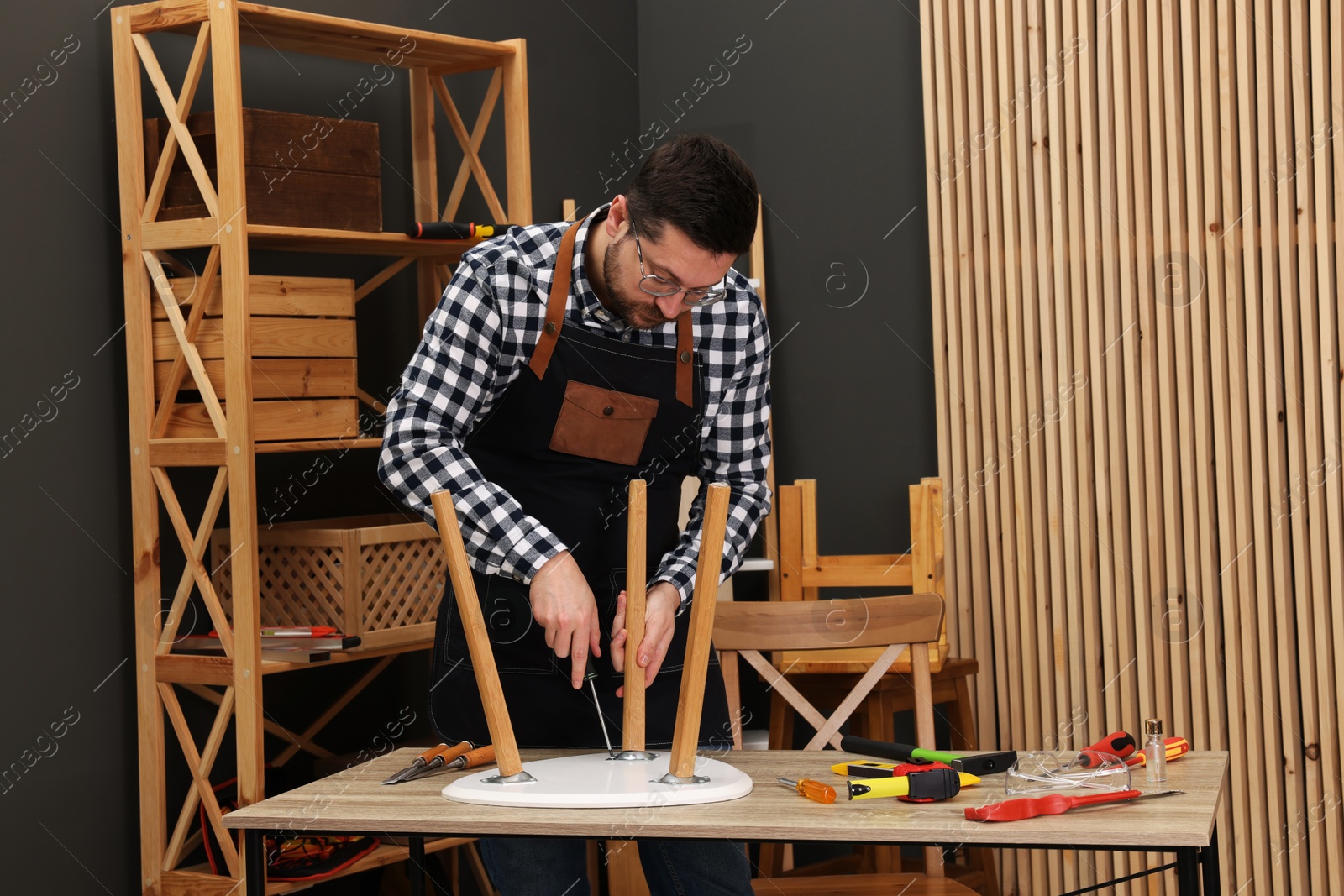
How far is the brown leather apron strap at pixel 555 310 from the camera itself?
2.06 meters

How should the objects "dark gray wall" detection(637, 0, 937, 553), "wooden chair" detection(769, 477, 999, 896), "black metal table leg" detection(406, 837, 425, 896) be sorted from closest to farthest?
"black metal table leg" detection(406, 837, 425, 896)
"wooden chair" detection(769, 477, 999, 896)
"dark gray wall" detection(637, 0, 937, 553)

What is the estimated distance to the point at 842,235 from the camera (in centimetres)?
421

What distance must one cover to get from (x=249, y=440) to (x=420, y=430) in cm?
93

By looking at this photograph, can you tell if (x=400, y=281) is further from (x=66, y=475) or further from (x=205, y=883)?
(x=205, y=883)

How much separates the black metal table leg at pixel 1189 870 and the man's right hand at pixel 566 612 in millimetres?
777

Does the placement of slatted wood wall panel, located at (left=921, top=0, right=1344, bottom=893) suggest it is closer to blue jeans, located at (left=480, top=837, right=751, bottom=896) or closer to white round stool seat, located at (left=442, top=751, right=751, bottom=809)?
blue jeans, located at (left=480, top=837, right=751, bottom=896)

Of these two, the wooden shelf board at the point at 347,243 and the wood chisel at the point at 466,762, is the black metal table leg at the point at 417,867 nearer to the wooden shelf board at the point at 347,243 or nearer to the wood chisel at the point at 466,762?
the wood chisel at the point at 466,762

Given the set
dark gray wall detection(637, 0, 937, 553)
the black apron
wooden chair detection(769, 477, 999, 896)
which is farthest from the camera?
dark gray wall detection(637, 0, 937, 553)

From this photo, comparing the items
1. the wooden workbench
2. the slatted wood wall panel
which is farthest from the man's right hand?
the slatted wood wall panel

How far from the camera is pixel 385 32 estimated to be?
3.10m

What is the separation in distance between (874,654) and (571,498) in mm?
1625

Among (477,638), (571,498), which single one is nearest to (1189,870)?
(477,638)

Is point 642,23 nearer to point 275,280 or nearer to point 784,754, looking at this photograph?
point 275,280

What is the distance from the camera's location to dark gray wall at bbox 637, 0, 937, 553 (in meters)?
4.11
